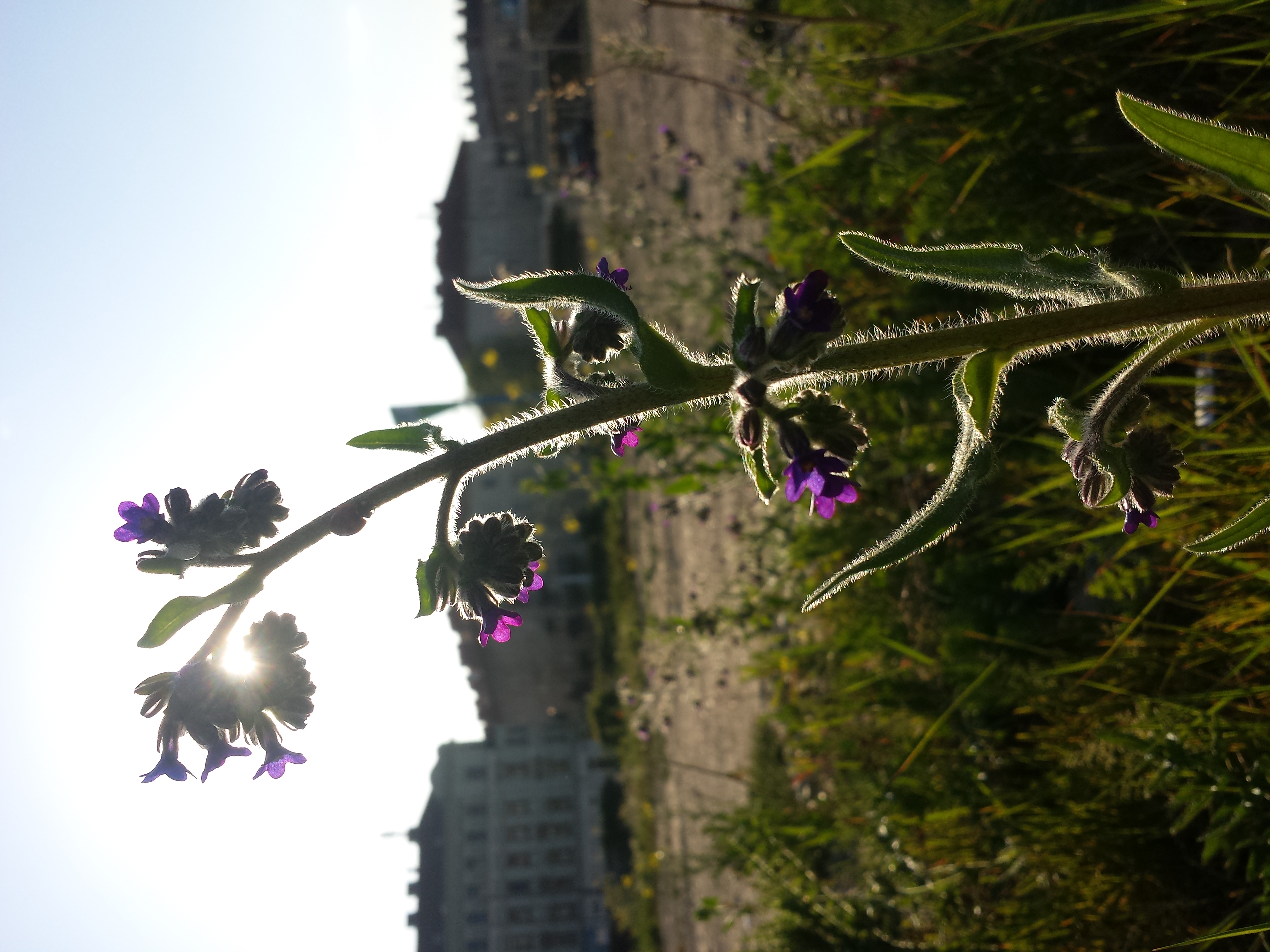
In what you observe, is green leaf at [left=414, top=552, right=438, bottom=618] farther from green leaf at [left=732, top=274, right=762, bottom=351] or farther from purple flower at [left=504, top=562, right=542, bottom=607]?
green leaf at [left=732, top=274, right=762, bottom=351]

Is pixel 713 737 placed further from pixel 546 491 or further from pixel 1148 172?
pixel 1148 172

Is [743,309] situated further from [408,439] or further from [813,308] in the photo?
[408,439]

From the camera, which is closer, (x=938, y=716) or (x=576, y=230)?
(x=938, y=716)

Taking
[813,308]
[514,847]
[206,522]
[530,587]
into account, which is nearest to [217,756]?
[206,522]

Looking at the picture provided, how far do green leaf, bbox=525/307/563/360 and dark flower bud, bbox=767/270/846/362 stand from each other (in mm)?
700

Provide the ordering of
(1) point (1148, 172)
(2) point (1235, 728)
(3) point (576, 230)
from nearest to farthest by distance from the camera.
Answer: (2) point (1235, 728) → (1) point (1148, 172) → (3) point (576, 230)

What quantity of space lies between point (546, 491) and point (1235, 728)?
5.31 meters

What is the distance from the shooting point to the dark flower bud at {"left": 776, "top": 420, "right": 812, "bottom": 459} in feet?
6.79

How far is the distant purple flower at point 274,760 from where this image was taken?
2436mm

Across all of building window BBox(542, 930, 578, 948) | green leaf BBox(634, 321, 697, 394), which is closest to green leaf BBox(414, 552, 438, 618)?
green leaf BBox(634, 321, 697, 394)

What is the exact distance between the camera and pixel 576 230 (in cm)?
2338

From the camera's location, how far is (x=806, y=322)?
2066mm

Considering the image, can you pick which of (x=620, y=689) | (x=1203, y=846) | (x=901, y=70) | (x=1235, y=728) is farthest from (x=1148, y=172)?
(x=620, y=689)

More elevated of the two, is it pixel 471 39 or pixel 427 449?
pixel 471 39
